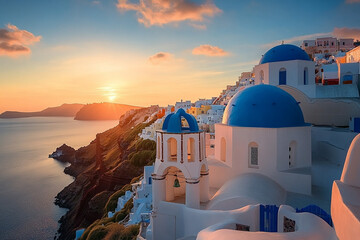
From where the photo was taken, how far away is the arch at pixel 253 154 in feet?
33.9

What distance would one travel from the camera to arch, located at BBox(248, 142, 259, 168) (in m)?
10.3

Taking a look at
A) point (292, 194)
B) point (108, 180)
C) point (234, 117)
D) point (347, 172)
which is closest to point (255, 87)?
point (234, 117)

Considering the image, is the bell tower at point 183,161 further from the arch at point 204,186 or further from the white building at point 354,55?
the white building at point 354,55

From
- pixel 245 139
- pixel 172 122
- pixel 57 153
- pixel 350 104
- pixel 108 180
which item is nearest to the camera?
pixel 172 122

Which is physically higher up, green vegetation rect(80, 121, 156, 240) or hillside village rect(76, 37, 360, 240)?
hillside village rect(76, 37, 360, 240)

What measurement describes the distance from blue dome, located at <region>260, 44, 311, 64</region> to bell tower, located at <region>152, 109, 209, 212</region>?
360 inches

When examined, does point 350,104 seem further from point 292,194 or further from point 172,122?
point 172,122

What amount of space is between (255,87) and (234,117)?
182 centimetres

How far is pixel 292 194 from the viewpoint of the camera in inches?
374

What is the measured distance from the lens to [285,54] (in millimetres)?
14875

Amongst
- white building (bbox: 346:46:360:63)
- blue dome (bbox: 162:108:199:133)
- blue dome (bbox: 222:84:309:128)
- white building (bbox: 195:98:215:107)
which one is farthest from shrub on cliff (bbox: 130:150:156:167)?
white building (bbox: 195:98:215:107)

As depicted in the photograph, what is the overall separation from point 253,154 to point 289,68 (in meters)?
7.39

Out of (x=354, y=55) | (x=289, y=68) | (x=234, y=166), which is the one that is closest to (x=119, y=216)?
(x=234, y=166)

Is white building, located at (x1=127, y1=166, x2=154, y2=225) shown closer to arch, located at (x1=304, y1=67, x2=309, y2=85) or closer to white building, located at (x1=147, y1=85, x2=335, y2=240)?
white building, located at (x1=147, y1=85, x2=335, y2=240)
